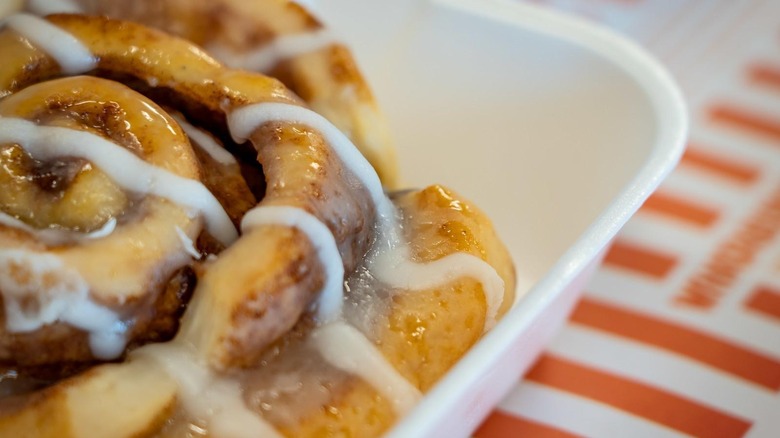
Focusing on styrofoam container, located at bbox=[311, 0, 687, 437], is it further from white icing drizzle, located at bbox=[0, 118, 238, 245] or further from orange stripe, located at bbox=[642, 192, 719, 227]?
white icing drizzle, located at bbox=[0, 118, 238, 245]

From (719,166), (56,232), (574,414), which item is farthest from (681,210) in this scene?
(56,232)

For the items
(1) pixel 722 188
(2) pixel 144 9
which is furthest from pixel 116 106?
(1) pixel 722 188

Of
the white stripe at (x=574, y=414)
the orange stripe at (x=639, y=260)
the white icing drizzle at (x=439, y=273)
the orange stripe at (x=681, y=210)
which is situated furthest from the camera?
the orange stripe at (x=681, y=210)

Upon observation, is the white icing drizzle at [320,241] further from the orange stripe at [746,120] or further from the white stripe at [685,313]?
the orange stripe at [746,120]

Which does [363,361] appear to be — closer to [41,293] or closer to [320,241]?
[320,241]

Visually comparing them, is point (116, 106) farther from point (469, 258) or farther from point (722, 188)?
point (722, 188)

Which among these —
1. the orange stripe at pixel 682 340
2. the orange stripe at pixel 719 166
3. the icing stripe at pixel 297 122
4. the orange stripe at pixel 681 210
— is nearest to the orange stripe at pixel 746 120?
the orange stripe at pixel 719 166
